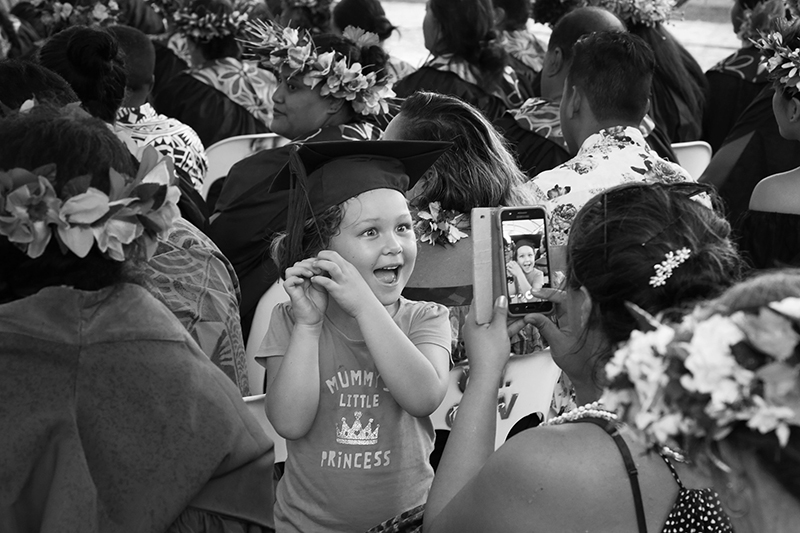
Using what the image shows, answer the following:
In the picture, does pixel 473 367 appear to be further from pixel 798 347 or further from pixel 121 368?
pixel 798 347

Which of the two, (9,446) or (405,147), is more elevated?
(405,147)

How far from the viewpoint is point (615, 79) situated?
11.8 feet

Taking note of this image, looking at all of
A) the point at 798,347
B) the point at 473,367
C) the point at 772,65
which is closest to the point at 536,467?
the point at 473,367

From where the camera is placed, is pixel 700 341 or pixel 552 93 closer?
pixel 700 341

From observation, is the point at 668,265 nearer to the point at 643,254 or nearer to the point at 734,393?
the point at 643,254

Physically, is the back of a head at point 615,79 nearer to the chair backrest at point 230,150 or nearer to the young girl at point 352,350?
the young girl at point 352,350

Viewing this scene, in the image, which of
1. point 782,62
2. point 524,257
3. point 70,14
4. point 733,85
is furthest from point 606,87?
point 70,14

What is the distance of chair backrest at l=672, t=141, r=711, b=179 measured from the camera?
479cm

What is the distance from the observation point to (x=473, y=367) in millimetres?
2146

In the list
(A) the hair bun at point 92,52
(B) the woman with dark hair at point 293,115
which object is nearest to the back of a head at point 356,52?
(B) the woman with dark hair at point 293,115

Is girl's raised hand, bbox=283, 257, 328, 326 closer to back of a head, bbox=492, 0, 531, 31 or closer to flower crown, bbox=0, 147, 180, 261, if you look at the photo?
flower crown, bbox=0, 147, 180, 261

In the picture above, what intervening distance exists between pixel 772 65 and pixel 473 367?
1834 mm

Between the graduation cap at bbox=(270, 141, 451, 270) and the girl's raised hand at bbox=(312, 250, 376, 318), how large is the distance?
17cm

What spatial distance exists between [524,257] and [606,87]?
4.95ft
